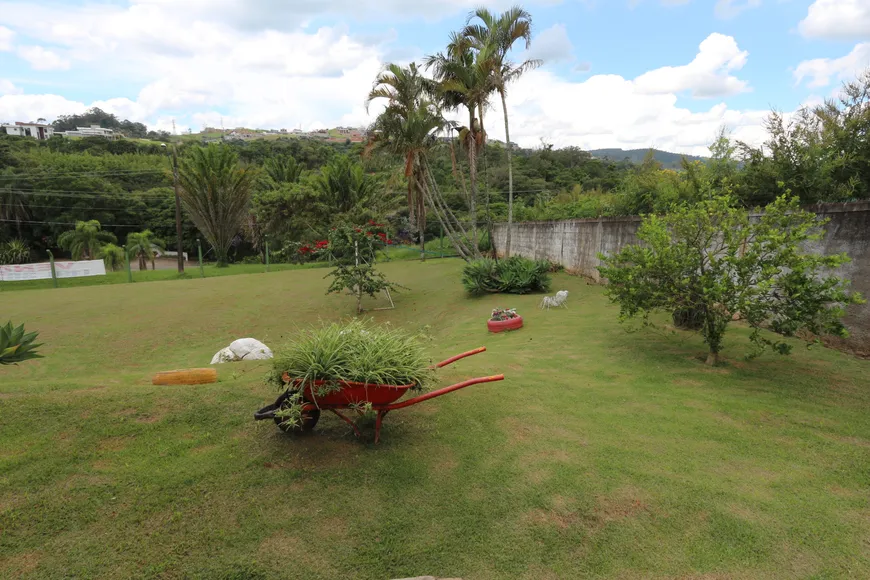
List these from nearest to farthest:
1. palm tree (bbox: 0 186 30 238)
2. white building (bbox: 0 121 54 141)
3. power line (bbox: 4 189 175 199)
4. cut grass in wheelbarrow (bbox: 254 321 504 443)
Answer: cut grass in wheelbarrow (bbox: 254 321 504 443)
palm tree (bbox: 0 186 30 238)
power line (bbox: 4 189 175 199)
white building (bbox: 0 121 54 141)

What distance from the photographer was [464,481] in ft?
11.1

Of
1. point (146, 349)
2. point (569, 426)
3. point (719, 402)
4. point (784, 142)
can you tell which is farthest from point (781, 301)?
point (146, 349)

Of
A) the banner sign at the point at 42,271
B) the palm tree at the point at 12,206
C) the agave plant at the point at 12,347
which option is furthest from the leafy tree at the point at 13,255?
the agave plant at the point at 12,347

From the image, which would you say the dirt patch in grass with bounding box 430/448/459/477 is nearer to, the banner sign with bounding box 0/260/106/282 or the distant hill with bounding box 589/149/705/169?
the distant hill with bounding box 589/149/705/169

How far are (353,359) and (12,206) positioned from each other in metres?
44.8

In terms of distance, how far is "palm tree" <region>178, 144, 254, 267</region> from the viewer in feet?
98.2

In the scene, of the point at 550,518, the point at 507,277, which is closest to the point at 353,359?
the point at 550,518

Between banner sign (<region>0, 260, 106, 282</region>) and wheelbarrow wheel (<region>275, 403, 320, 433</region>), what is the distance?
20.4 metres

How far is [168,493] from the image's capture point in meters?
3.02

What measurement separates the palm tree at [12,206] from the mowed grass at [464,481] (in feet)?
A: 134

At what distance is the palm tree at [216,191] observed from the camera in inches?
1178

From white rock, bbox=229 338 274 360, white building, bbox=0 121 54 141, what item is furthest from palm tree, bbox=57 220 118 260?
white building, bbox=0 121 54 141

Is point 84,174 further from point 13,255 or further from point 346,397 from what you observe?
point 346,397

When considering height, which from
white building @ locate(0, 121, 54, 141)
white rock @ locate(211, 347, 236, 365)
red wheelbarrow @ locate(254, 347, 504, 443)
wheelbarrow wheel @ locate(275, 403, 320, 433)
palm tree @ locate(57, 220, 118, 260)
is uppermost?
white building @ locate(0, 121, 54, 141)
